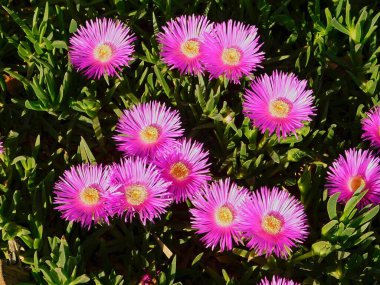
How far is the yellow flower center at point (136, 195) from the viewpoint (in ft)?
4.42

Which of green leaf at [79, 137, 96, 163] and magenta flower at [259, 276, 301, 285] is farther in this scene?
green leaf at [79, 137, 96, 163]

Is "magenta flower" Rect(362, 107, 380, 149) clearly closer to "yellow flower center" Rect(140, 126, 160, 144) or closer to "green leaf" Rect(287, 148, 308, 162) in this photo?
"green leaf" Rect(287, 148, 308, 162)

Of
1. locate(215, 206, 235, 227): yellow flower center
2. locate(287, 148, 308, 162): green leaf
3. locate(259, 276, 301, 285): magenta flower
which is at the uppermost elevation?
locate(287, 148, 308, 162): green leaf

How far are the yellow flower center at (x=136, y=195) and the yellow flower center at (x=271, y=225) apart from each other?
0.29 metres

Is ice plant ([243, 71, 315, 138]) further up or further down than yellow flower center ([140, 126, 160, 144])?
further up

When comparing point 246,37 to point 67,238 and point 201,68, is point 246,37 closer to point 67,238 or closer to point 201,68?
point 201,68

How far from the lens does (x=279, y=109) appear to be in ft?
4.75

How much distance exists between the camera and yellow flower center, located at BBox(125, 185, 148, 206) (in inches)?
53.1

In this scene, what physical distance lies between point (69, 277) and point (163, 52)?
65 centimetres

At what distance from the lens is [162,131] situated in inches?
57.8

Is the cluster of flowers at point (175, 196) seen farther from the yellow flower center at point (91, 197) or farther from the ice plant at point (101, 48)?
the ice plant at point (101, 48)

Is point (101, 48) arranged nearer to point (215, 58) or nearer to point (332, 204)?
point (215, 58)

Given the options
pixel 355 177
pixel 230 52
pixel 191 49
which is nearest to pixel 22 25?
pixel 191 49

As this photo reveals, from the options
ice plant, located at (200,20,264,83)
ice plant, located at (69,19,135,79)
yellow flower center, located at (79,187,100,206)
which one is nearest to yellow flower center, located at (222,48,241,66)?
ice plant, located at (200,20,264,83)
